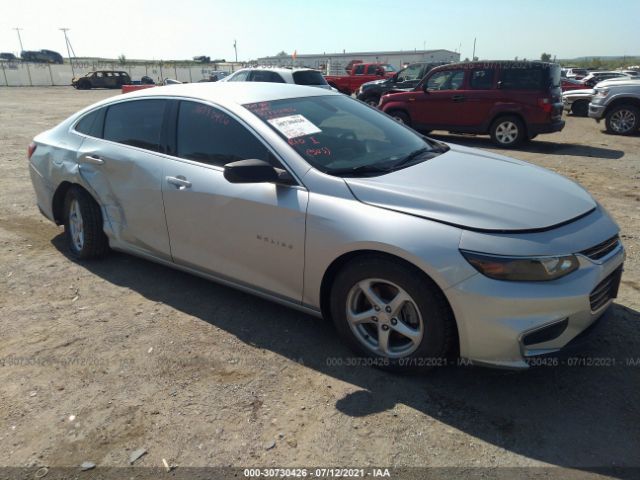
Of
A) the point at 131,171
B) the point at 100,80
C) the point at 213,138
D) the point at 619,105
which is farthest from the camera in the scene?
the point at 100,80

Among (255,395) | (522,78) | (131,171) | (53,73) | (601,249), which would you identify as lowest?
(53,73)

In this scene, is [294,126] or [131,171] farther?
[131,171]

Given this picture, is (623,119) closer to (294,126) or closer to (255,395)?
(294,126)

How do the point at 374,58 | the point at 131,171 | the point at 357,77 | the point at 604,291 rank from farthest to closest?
the point at 374,58 < the point at 357,77 < the point at 131,171 < the point at 604,291

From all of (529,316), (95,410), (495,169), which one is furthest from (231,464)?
(495,169)

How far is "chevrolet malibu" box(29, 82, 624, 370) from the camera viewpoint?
2.46 m

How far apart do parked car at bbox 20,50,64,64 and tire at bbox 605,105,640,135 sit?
69276 mm

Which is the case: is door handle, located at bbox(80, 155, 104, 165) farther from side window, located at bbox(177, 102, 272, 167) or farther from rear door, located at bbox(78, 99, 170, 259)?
side window, located at bbox(177, 102, 272, 167)

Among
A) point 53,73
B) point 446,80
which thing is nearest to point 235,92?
point 446,80

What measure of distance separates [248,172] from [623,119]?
41.1 feet

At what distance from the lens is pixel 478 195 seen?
2785mm

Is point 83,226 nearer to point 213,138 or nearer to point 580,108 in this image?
point 213,138

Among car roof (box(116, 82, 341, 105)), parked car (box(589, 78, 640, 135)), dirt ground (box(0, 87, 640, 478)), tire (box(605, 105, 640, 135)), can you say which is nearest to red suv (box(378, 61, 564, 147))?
parked car (box(589, 78, 640, 135))

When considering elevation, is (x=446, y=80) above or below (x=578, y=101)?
above
